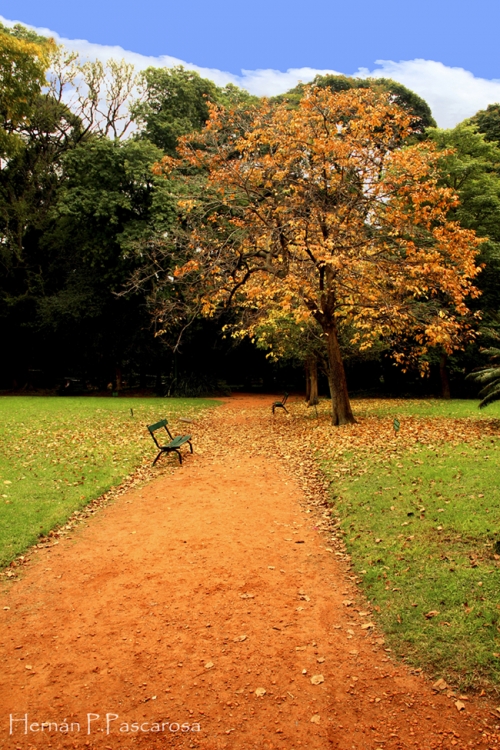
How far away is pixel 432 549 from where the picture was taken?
5809 mm

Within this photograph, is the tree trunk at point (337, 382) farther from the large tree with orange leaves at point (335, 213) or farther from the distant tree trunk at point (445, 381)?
the distant tree trunk at point (445, 381)

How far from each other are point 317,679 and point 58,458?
8.78 m

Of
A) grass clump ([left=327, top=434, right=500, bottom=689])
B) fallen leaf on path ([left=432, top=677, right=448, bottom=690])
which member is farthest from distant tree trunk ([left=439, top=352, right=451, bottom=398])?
fallen leaf on path ([left=432, top=677, right=448, bottom=690])

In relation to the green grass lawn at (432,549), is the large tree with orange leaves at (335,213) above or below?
above

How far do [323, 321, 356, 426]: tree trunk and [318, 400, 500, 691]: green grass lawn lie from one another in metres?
4.65

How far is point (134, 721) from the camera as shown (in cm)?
358

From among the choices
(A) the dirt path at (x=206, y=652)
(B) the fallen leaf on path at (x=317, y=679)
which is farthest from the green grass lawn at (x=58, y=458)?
(B) the fallen leaf on path at (x=317, y=679)

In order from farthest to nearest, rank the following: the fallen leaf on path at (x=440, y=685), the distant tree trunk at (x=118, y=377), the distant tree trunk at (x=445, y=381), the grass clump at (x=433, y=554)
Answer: the distant tree trunk at (x=118, y=377) → the distant tree trunk at (x=445, y=381) → the grass clump at (x=433, y=554) → the fallen leaf on path at (x=440, y=685)

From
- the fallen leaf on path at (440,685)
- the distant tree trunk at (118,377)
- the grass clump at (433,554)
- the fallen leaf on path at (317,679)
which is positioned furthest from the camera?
the distant tree trunk at (118,377)

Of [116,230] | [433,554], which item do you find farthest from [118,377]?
[433,554]

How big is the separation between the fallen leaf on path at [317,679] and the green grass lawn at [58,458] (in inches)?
163

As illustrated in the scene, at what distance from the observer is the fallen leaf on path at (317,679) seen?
12.8ft

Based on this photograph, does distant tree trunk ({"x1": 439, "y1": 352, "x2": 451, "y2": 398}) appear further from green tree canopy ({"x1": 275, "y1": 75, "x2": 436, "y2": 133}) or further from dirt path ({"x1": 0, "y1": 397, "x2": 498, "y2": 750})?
dirt path ({"x1": 0, "y1": 397, "x2": 498, "y2": 750})

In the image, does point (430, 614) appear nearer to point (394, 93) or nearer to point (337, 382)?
point (337, 382)
